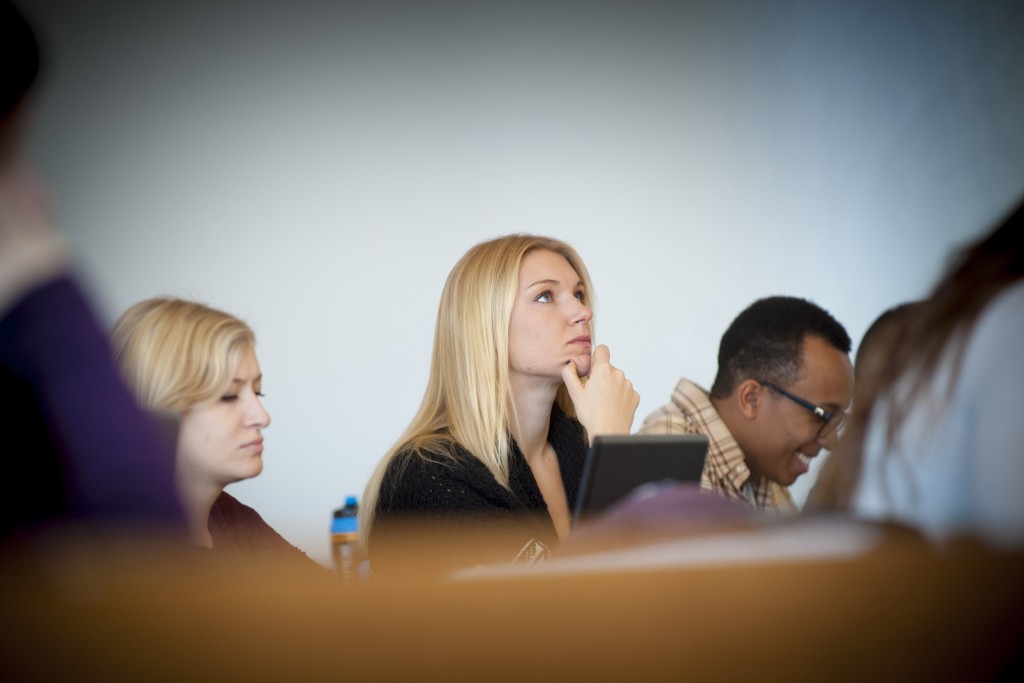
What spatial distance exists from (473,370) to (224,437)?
0.47 metres

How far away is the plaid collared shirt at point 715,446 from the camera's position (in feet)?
6.46

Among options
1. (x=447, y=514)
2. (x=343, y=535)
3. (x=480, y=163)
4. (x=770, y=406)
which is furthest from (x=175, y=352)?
(x=480, y=163)

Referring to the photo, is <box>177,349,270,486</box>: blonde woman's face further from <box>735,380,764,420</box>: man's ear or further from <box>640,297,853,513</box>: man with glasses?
<box>735,380,764,420</box>: man's ear

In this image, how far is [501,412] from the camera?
1.70 meters

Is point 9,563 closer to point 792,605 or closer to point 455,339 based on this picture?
point 792,605

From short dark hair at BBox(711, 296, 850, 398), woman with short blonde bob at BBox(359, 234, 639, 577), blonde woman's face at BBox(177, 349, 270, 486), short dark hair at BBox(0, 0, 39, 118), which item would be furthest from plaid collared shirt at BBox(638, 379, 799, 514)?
short dark hair at BBox(0, 0, 39, 118)

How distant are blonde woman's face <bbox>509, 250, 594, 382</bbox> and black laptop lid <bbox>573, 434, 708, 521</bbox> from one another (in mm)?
557

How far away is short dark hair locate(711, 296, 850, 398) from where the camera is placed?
2.04 metres

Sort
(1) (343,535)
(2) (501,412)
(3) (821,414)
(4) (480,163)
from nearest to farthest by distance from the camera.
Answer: (2) (501,412) < (3) (821,414) < (1) (343,535) < (4) (480,163)

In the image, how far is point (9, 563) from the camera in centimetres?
42

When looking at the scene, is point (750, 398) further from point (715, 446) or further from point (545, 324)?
point (545, 324)

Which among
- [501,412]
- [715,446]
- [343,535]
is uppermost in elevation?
[501,412]

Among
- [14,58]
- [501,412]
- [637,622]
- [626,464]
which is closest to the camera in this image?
[637,622]

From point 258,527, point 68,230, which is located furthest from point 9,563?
point 68,230
